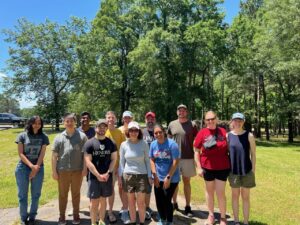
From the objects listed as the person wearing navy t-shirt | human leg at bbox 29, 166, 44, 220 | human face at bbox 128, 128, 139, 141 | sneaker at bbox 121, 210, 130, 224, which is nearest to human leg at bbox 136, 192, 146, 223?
the person wearing navy t-shirt

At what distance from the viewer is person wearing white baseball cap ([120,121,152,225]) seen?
5684mm

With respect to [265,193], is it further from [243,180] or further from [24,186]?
[24,186]

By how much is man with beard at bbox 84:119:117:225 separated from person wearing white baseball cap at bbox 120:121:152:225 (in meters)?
0.21

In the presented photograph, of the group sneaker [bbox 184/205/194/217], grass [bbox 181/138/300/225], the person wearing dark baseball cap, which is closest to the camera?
the person wearing dark baseball cap

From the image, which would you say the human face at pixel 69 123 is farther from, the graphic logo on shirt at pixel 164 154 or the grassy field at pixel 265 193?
the grassy field at pixel 265 193

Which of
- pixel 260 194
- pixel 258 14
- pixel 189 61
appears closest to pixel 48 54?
pixel 189 61

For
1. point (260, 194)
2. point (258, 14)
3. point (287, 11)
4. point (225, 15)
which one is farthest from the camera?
point (258, 14)

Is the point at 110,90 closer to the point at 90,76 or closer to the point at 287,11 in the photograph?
the point at 90,76

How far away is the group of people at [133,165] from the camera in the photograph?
18.6 feet

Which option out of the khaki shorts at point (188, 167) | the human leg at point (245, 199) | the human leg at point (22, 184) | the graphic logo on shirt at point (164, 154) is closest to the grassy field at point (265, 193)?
the human leg at point (245, 199)

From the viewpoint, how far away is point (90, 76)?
3428 centimetres

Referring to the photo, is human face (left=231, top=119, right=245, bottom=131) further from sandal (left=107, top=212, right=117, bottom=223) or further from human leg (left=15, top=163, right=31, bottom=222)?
human leg (left=15, top=163, right=31, bottom=222)

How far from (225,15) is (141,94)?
10.6m

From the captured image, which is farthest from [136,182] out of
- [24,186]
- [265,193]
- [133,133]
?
[265,193]
